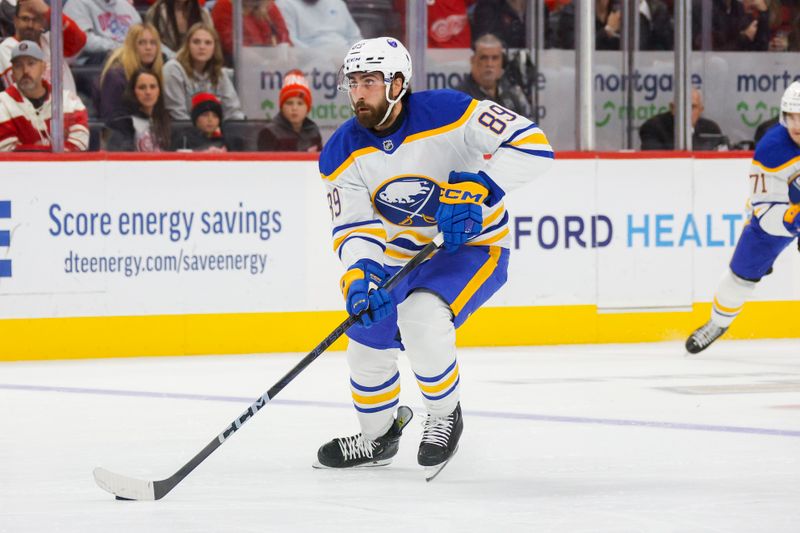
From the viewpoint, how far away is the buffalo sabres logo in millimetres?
3605

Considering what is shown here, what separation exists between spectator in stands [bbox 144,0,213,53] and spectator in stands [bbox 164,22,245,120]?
0.03 metres

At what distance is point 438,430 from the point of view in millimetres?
3523

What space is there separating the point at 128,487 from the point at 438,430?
77 centimetres

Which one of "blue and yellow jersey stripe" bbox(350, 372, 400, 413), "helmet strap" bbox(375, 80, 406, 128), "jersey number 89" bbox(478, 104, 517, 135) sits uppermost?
"helmet strap" bbox(375, 80, 406, 128)

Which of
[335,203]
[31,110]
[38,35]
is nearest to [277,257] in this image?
[31,110]

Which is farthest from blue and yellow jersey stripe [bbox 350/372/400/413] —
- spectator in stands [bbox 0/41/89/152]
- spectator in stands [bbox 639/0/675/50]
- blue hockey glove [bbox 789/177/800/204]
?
spectator in stands [bbox 639/0/675/50]

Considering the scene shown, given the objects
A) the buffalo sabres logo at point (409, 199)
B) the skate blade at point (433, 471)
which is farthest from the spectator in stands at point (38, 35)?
the skate blade at point (433, 471)

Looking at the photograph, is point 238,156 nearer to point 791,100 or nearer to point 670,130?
point 670,130

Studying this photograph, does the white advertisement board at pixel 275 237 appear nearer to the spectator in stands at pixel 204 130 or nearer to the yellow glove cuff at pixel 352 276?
the spectator in stands at pixel 204 130

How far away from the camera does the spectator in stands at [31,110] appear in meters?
6.16

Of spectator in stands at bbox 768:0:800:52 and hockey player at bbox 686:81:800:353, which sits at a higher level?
spectator in stands at bbox 768:0:800:52

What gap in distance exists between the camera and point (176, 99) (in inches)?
255

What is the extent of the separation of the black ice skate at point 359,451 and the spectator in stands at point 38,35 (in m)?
3.10

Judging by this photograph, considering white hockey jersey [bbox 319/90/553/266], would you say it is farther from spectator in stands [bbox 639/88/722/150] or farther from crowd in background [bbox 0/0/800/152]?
spectator in stands [bbox 639/88/722/150]
